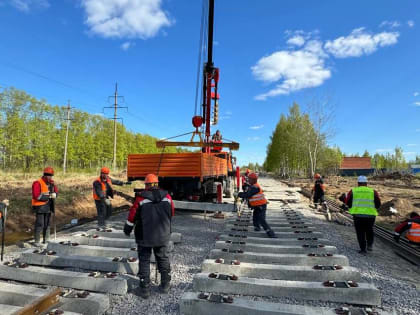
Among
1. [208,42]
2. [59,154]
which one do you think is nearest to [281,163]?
[59,154]

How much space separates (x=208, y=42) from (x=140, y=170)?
645cm

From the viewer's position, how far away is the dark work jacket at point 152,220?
332cm

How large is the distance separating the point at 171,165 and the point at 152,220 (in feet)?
14.3

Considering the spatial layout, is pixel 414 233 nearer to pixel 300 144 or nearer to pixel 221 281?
pixel 221 281

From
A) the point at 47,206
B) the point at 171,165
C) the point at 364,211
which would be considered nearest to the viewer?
the point at 364,211

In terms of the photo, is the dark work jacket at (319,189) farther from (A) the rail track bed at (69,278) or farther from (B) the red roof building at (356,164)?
(B) the red roof building at (356,164)

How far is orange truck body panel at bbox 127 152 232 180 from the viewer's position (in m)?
7.47

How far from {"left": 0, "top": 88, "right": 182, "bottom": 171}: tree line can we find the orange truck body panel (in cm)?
2428

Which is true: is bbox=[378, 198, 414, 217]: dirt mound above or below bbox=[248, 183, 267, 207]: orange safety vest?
below

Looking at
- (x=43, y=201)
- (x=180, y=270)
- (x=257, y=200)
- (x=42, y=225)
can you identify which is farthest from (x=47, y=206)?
(x=257, y=200)

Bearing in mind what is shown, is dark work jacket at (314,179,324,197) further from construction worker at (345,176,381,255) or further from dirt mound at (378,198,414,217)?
construction worker at (345,176,381,255)

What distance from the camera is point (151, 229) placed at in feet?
10.9

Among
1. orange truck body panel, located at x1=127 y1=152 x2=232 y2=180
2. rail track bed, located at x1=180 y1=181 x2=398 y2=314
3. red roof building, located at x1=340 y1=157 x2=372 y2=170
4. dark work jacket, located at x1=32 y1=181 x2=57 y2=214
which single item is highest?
red roof building, located at x1=340 y1=157 x2=372 y2=170

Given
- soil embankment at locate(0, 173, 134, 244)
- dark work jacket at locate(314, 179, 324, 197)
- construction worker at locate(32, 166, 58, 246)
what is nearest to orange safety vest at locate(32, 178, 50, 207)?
construction worker at locate(32, 166, 58, 246)
